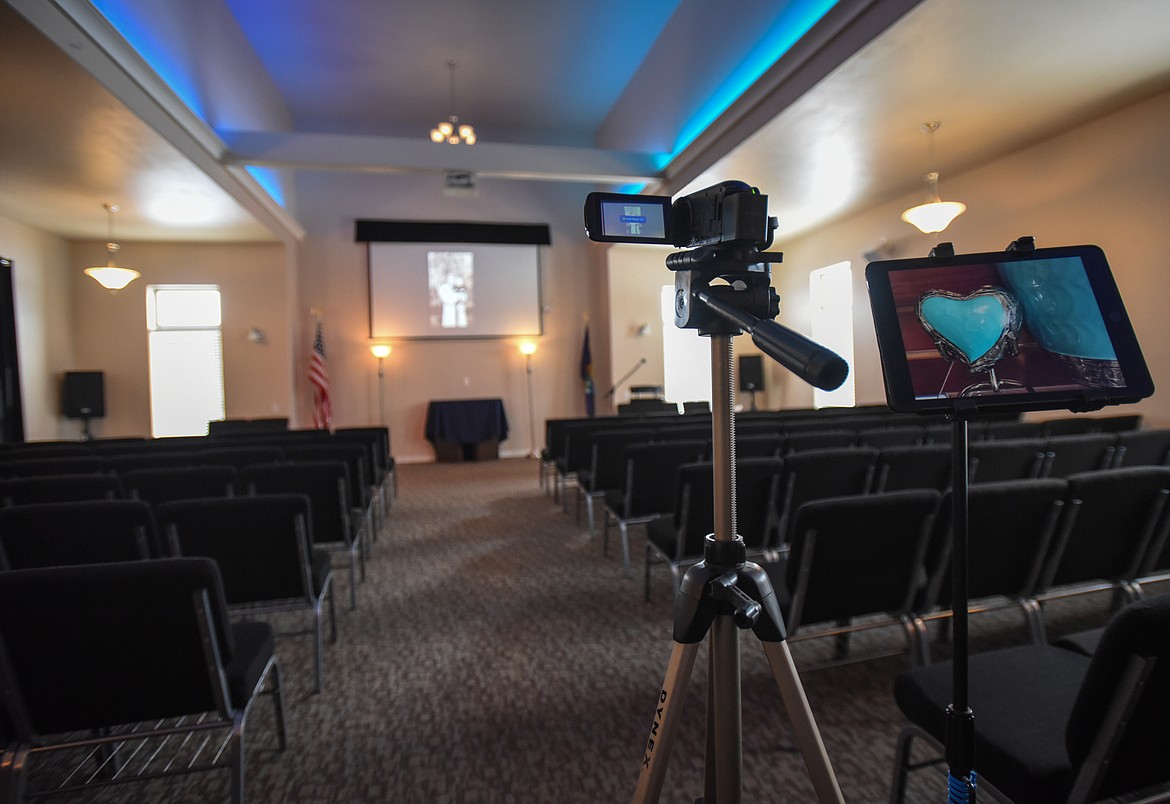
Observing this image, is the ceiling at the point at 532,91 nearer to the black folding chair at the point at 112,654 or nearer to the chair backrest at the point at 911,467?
the chair backrest at the point at 911,467

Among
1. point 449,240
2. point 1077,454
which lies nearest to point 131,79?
point 449,240

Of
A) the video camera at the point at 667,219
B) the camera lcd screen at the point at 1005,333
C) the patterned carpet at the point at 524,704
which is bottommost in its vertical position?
the patterned carpet at the point at 524,704

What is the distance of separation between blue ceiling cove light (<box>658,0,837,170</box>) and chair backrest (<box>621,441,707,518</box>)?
341 centimetres

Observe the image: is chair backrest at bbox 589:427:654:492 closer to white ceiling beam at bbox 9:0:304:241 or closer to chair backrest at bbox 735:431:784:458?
chair backrest at bbox 735:431:784:458

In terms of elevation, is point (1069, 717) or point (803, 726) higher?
point (803, 726)

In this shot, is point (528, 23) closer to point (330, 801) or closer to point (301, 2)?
point (301, 2)

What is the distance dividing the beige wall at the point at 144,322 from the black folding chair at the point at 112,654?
8435mm

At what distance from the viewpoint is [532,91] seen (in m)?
8.97

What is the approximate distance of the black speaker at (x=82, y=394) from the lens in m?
8.08

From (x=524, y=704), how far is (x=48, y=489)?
7.94ft

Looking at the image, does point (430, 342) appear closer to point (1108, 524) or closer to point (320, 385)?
point (320, 385)

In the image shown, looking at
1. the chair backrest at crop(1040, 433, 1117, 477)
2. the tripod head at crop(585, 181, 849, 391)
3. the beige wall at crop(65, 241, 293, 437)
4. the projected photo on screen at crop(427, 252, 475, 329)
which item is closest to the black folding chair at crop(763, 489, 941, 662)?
the tripod head at crop(585, 181, 849, 391)

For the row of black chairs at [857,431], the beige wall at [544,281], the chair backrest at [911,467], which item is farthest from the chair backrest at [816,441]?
the beige wall at [544,281]

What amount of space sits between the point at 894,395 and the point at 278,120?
1022cm
